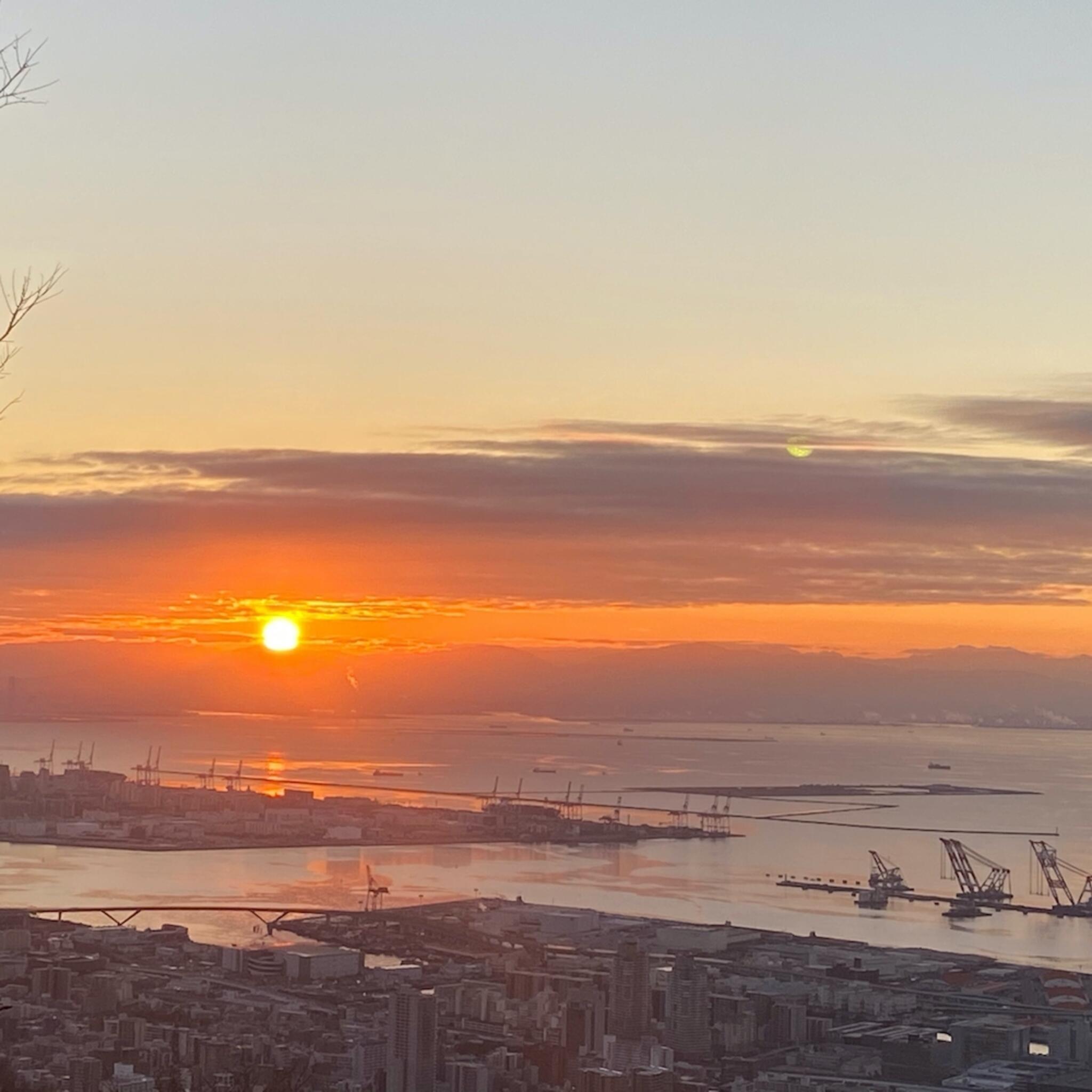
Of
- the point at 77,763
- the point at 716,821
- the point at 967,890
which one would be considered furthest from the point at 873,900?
the point at 77,763

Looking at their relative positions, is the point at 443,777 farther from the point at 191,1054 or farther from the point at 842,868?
the point at 191,1054

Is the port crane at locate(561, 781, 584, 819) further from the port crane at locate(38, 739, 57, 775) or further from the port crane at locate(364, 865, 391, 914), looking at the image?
the port crane at locate(364, 865, 391, 914)

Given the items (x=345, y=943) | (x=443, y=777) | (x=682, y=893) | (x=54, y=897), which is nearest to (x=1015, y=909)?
(x=682, y=893)

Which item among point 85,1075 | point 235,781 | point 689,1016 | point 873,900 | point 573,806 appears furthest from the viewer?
point 235,781

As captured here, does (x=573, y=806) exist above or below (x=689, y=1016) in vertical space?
above

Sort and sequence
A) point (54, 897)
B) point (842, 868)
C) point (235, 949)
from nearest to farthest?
point (235, 949), point (54, 897), point (842, 868)

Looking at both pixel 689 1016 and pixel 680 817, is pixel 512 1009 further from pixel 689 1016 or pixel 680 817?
pixel 680 817

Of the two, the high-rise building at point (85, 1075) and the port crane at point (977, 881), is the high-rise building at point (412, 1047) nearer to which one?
the high-rise building at point (85, 1075)

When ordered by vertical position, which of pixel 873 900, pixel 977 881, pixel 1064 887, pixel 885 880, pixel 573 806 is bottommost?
pixel 873 900
